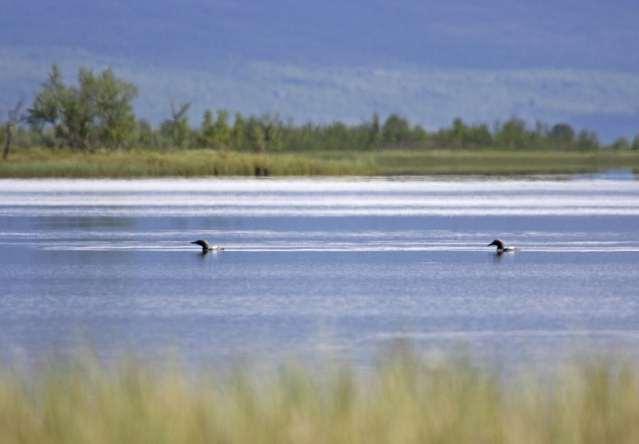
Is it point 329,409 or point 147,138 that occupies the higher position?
point 329,409

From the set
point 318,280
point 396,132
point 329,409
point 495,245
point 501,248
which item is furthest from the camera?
point 396,132

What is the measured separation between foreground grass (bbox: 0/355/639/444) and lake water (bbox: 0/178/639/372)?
1.19 metres

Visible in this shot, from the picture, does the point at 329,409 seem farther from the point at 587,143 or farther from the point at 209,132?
the point at 587,143

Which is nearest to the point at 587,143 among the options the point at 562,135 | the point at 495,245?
the point at 562,135

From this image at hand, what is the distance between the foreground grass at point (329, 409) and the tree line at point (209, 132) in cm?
6855

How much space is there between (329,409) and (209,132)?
283 feet

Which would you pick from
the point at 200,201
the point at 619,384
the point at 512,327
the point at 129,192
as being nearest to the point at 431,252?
the point at 512,327

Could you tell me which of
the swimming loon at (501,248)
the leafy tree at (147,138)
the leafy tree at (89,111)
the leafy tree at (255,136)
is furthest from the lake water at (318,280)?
the leafy tree at (255,136)

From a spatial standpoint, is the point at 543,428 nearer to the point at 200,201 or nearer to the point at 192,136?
the point at 200,201

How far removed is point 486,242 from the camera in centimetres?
2894

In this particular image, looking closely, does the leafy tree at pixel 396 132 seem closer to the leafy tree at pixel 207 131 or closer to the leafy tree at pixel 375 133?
the leafy tree at pixel 375 133

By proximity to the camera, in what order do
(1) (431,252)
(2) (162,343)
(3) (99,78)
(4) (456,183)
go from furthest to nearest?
(3) (99,78) < (4) (456,183) < (1) (431,252) < (2) (162,343)

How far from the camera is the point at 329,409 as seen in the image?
8797 mm

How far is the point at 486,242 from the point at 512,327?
13695mm
